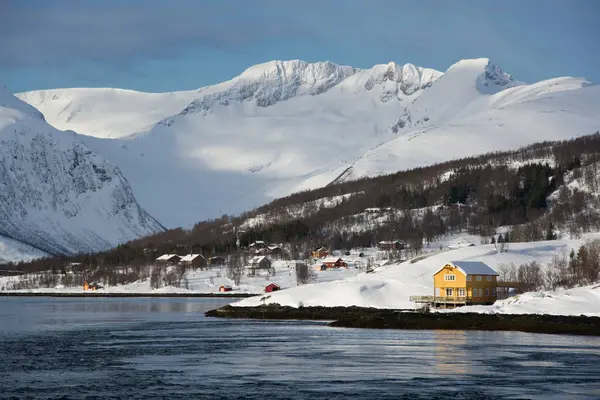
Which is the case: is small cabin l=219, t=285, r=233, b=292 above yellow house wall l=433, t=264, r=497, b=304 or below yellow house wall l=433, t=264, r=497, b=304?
above

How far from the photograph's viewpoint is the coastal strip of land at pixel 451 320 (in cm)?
8294

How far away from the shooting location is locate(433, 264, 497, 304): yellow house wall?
111m

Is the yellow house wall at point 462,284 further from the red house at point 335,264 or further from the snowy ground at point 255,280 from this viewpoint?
the red house at point 335,264

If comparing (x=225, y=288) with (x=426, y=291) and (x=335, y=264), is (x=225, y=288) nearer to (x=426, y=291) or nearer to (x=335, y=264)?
(x=335, y=264)

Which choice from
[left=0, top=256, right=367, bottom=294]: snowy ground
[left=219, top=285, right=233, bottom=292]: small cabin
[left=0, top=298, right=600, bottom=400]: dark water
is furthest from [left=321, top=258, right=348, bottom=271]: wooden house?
[left=0, top=298, right=600, bottom=400]: dark water

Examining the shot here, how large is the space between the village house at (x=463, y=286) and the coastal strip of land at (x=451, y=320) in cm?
704

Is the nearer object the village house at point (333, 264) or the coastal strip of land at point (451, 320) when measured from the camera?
the coastal strip of land at point (451, 320)

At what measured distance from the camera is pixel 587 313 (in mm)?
89562

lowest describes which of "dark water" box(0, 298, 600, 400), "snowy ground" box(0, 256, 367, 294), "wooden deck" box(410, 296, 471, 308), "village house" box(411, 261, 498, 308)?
"dark water" box(0, 298, 600, 400)

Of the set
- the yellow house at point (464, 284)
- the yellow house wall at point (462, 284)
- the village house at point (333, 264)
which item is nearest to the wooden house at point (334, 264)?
the village house at point (333, 264)

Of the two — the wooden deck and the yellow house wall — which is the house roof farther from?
the wooden deck

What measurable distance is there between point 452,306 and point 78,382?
201 ft

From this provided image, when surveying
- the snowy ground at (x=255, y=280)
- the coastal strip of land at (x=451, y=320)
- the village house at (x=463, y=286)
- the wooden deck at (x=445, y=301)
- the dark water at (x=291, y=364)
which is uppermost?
the snowy ground at (x=255, y=280)

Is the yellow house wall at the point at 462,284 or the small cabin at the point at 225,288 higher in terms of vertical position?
the small cabin at the point at 225,288
